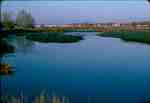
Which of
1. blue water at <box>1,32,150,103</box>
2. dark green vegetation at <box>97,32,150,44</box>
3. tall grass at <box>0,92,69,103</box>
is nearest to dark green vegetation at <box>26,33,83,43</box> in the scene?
blue water at <box>1,32,150,103</box>

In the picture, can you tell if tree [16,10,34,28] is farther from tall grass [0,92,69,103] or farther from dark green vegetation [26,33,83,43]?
tall grass [0,92,69,103]

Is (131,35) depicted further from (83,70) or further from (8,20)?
(8,20)

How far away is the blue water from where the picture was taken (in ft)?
12.6

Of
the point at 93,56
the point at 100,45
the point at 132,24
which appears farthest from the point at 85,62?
the point at 132,24

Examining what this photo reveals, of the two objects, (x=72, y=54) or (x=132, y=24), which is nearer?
(x=132, y=24)

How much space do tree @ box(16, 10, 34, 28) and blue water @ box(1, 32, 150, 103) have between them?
1.03 ft

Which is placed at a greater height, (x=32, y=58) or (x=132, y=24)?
(x=132, y=24)

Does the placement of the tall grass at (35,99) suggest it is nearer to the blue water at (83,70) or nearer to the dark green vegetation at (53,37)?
the blue water at (83,70)

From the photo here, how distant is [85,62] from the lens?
13.9 feet

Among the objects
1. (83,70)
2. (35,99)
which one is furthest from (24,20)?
(83,70)

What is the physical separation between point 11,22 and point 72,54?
1.11 metres

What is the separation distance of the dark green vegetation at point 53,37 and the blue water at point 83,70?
0.32ft

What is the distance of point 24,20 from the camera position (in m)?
3.45

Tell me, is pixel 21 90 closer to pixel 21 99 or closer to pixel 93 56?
pixel 21 99
